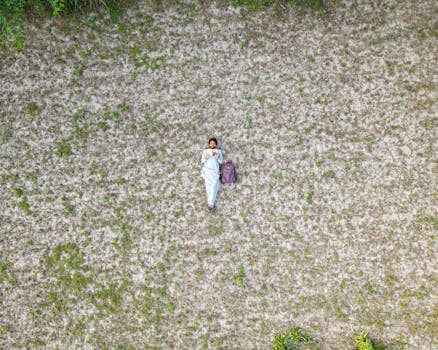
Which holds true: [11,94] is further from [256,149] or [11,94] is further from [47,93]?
[256,149]

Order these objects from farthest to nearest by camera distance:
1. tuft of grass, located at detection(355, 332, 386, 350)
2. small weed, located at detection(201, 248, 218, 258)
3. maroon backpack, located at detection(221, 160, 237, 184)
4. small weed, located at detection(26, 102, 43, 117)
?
small weed, located at detection(26, 102, 43, 117)
small weed, located at detection(201, 248, 218, 258)
maroon backpack, located at detection(221, 160, 237, 184)
tuft of grass, located at detection(355, 332, 386, 350)

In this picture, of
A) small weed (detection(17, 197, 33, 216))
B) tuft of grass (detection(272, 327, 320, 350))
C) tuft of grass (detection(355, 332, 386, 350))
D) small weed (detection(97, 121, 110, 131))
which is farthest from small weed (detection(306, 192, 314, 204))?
small weed (detection(17, 197, 33, 216))

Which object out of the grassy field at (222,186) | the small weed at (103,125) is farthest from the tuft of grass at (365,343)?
the small weed at (103,125)

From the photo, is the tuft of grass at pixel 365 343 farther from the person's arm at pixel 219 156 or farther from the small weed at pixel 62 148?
the small weed at pixel 62 148

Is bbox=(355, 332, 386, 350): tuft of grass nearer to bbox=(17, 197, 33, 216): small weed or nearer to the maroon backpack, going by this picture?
the maroon backpack

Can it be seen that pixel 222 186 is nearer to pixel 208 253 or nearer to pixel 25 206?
pixel 208 253
